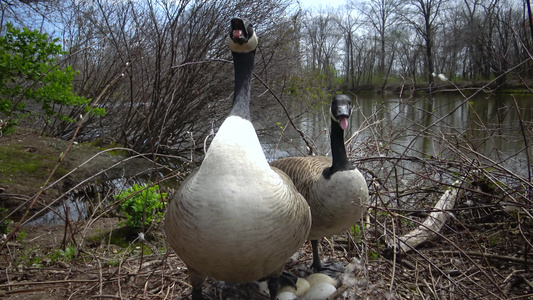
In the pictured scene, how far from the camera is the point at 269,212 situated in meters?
1.93

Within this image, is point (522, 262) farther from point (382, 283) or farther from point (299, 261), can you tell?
point (299, 261)

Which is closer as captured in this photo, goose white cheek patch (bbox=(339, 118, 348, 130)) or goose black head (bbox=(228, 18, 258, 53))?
goose black head (bbox=(228, 18, 258, 53))

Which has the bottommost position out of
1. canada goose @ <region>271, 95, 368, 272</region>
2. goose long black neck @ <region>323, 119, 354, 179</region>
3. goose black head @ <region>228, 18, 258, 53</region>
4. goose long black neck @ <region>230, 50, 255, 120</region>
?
canada goose @ <region>271, 95, 368, 272</region>

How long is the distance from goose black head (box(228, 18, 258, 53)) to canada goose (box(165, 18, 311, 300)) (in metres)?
0.49

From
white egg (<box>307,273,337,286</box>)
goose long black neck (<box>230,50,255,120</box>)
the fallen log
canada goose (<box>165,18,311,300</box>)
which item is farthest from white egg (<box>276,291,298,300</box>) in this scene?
goose long black neck (<box>230,50,255,120</box>)

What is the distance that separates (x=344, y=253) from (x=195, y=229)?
2329 millimetres

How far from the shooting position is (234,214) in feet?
6.10

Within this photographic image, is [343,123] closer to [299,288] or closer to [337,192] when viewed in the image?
[337,192]

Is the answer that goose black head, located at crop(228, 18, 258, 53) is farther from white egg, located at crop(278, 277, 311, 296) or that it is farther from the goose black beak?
white egg, located at crop(278, 277, 311, 296)

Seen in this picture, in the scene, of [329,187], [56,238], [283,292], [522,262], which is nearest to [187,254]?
[283,292]

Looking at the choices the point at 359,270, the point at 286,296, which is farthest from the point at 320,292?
the point at 359,270

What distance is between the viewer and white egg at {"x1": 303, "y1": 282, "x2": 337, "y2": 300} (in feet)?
9.27

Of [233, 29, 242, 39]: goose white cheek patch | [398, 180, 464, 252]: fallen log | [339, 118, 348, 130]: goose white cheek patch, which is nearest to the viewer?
[233, 29, 242, 39]: goose white cheek patch

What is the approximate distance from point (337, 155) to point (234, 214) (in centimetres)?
161
